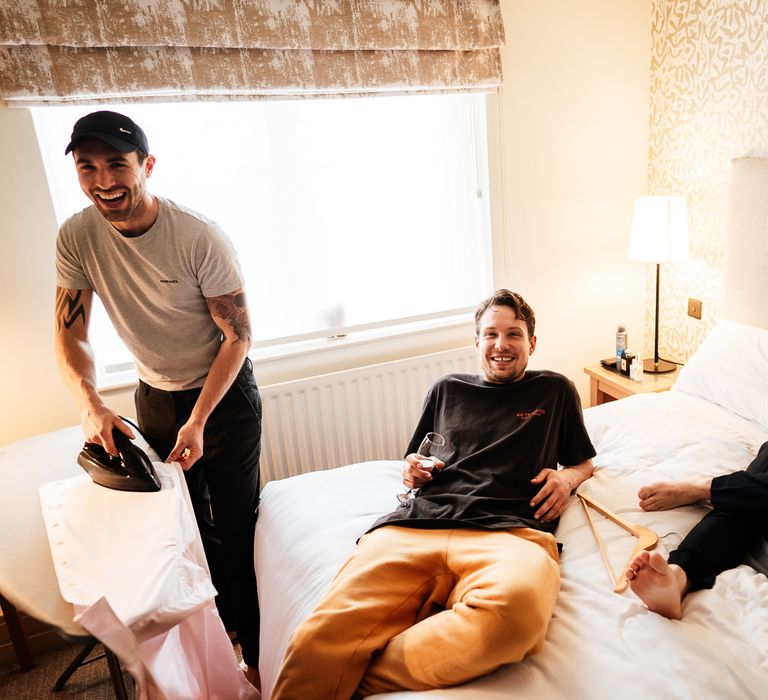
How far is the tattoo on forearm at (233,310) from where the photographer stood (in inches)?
62.7

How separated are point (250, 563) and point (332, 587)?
694mm

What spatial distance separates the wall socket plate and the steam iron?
2.36 meters

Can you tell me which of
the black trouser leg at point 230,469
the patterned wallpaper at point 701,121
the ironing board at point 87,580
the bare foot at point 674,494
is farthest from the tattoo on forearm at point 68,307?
the patterned wallpaper at point 701,121

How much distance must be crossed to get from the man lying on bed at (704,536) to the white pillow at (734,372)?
0.48m

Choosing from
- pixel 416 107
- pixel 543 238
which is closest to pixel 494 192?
pixel 543 238

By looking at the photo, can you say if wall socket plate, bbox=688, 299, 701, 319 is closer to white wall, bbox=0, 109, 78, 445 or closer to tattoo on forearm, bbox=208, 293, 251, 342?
tattoo on forearm, bbox=208, 293, 251, 342

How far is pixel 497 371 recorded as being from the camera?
1680mm

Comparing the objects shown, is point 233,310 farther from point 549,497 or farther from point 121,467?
point 549,497

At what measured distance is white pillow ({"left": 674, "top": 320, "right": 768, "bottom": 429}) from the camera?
195cm

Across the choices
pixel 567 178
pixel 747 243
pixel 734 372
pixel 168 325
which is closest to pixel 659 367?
pixel 734 372

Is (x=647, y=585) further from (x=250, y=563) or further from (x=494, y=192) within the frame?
(x=494, y=192)

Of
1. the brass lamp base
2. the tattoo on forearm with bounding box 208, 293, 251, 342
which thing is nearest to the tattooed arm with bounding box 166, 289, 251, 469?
the tattoo on forearm with bounding box 208, 293, 251, 342

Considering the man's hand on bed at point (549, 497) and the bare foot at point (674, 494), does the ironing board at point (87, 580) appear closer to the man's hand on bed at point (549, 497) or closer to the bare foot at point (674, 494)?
the man's hand on bed at point (549, 497)

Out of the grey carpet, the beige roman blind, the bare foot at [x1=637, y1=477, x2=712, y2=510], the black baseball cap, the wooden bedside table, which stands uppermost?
the beige roman blind
